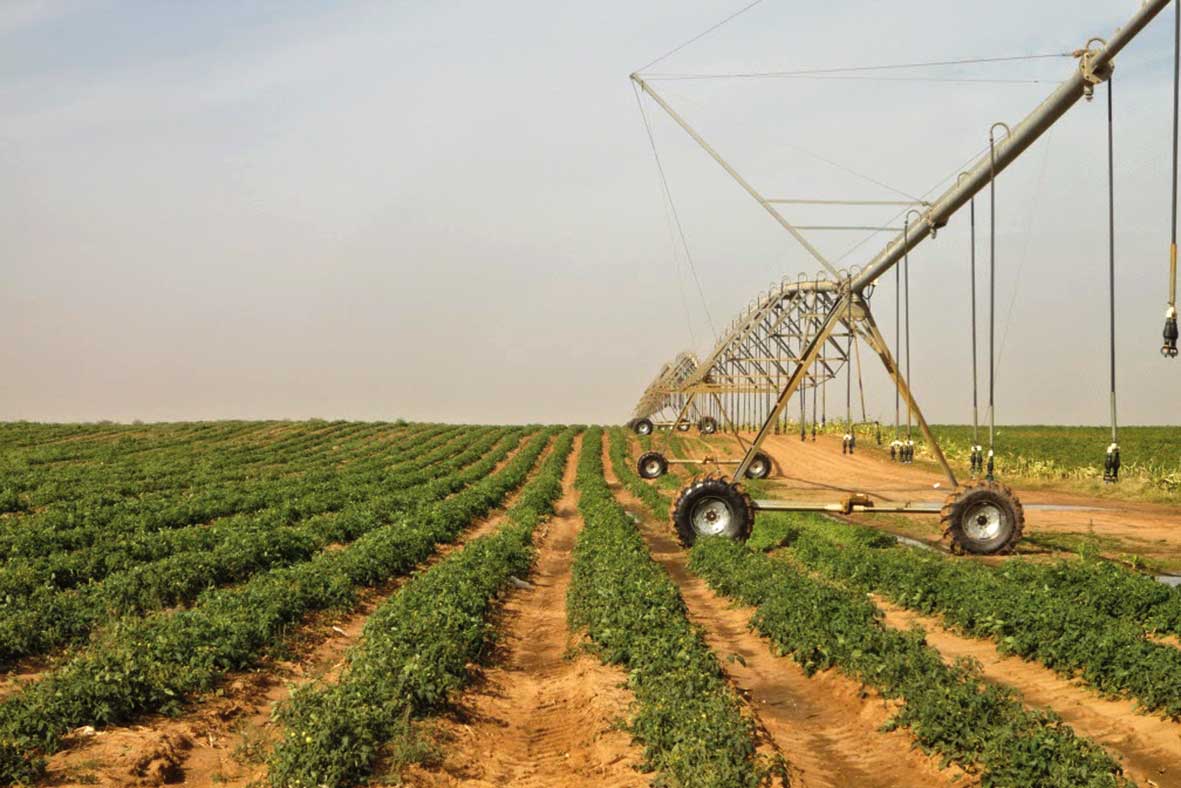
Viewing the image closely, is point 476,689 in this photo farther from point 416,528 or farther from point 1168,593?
point 416,528

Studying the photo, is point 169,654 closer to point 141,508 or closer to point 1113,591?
point 1113,591

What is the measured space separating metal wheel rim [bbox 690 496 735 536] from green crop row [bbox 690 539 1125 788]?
442 cm

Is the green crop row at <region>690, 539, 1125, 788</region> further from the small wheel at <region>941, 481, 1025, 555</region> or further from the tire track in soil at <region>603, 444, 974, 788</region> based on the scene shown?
the small wheel at <region>941, 481, 1025, 555</region>

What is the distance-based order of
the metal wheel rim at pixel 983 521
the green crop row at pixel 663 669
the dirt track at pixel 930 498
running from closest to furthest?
the green crop row at pixel 663 669 → the metal wheel rim at pixel 983 521 → the dirt track at pixel 930 498

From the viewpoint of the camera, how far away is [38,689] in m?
7.91

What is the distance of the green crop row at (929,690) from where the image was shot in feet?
20.7

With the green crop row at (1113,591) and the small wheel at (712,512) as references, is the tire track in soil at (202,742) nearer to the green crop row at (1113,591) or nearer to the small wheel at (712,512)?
the green crop row at (1113,591)

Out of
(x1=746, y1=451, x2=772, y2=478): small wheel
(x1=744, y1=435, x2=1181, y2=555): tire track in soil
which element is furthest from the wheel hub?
(x1=746, y1=451, x2=772, y2=478): small wheel

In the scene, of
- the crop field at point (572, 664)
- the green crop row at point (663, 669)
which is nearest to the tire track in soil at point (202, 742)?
the crop field at point (572, 664)

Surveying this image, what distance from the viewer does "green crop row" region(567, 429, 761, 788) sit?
21.2 feet

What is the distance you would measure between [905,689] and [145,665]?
6773 mm

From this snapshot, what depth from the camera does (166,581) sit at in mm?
13789

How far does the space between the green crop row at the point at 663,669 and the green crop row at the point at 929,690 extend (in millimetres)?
1244

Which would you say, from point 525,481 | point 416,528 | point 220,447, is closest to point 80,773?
point 416,528
